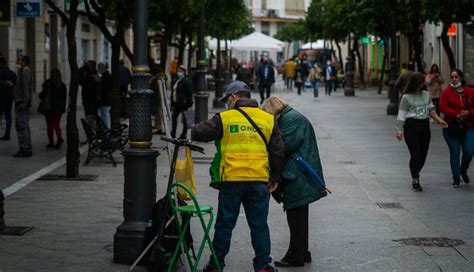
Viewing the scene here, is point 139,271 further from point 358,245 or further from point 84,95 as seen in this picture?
point 84,95

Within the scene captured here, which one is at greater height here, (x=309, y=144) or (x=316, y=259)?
(x=309, y=144)

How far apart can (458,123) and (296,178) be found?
665 centimetres

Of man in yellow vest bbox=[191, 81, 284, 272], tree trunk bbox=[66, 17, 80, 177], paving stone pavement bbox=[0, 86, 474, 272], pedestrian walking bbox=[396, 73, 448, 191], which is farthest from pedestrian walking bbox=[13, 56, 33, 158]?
man in yellow vest bbox=[191, 81, 284, 272]

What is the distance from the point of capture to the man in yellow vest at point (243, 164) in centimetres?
871

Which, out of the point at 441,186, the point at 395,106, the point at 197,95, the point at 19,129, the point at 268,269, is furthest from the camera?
the point at 395,106

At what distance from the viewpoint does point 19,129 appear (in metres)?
19.6

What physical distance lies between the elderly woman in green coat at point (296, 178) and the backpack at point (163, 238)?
98 centimetres

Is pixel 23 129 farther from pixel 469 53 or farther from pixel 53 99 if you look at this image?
pixel 469 53

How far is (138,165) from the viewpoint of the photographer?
31.7 ft

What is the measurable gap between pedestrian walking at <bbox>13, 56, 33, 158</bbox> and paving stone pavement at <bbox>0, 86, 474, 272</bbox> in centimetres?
146

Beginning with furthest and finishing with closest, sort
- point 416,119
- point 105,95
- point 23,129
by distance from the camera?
point 105,95 < point 23,129 < point 416,119

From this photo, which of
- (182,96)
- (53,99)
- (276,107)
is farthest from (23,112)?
(276,107)

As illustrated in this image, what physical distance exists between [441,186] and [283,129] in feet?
22.1

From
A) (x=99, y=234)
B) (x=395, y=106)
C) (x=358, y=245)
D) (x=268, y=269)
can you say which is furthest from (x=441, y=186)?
(x=395, y=106)
